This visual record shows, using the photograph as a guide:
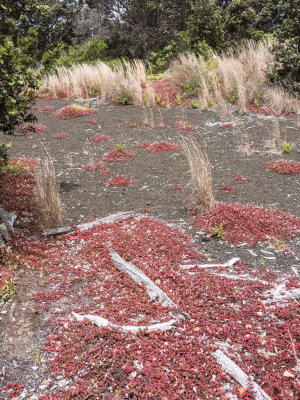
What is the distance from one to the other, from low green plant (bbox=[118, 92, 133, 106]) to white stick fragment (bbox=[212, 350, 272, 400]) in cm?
1259

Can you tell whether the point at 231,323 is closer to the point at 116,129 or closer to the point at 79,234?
the point at 79,234

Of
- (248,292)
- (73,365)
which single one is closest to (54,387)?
(73,365)

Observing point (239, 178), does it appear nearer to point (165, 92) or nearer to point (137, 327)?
point (137, 327)

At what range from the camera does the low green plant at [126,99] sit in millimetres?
14398

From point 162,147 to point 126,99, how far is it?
17.8ft

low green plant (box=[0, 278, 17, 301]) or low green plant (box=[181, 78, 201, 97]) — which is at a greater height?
low green plant (box=[181, 78, 201, 97])

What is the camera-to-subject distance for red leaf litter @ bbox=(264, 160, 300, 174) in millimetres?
7906

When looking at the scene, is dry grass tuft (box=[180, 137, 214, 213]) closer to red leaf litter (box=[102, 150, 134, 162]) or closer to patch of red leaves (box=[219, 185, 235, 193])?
patch of red leaves (box=[219, 185, 235, 193])

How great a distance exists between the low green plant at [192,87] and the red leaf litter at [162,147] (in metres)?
4.83

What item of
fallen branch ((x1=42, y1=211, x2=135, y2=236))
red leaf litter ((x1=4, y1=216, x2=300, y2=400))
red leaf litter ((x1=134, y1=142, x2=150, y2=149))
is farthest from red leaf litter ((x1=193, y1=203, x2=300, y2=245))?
red leaf litter ((x1=134, y1=142, x2=150, y2=149))

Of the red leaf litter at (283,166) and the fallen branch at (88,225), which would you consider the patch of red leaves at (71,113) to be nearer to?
the red leaf litter at (283,166)

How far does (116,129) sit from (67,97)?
647cm

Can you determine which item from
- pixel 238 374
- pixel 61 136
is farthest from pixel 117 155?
pixel 238 374

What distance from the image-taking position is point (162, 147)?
9766 millimetres
